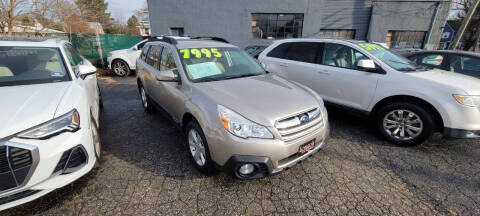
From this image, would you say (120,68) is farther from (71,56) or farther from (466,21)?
(466,21)

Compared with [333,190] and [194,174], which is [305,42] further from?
[194,174]

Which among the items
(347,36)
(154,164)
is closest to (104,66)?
(154,164)

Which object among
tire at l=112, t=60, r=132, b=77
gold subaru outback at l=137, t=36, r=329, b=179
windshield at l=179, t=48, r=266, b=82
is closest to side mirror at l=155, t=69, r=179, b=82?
gold subaru outback at l=137, t=36, r=329, b=179

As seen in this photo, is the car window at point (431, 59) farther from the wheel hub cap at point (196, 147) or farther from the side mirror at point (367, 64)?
the wheel hub cap at point (196, 147)

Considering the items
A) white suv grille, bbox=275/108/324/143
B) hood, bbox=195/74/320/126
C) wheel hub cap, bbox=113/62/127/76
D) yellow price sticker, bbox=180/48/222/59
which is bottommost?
wheel hub cap, bbox=113/62/127/76

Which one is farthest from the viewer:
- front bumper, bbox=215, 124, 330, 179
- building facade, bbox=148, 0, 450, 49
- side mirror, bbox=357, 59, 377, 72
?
building facade, bbox=148, 0, 450, 49

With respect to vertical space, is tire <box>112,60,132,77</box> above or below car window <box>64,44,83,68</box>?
below

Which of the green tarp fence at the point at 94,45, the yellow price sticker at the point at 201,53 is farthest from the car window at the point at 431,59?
the green tarp fence at the point at 94,45

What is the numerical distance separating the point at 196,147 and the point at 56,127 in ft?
4.33

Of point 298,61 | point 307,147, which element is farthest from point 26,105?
point 298,61

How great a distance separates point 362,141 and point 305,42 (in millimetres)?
2253

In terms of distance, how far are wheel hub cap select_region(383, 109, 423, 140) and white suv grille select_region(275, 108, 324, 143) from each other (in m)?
1.66

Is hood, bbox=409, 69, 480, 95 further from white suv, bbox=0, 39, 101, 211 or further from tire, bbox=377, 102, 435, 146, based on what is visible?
white suv, bbox=0, 39, 101, 211

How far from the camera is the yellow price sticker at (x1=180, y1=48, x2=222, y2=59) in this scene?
9.62 feet
